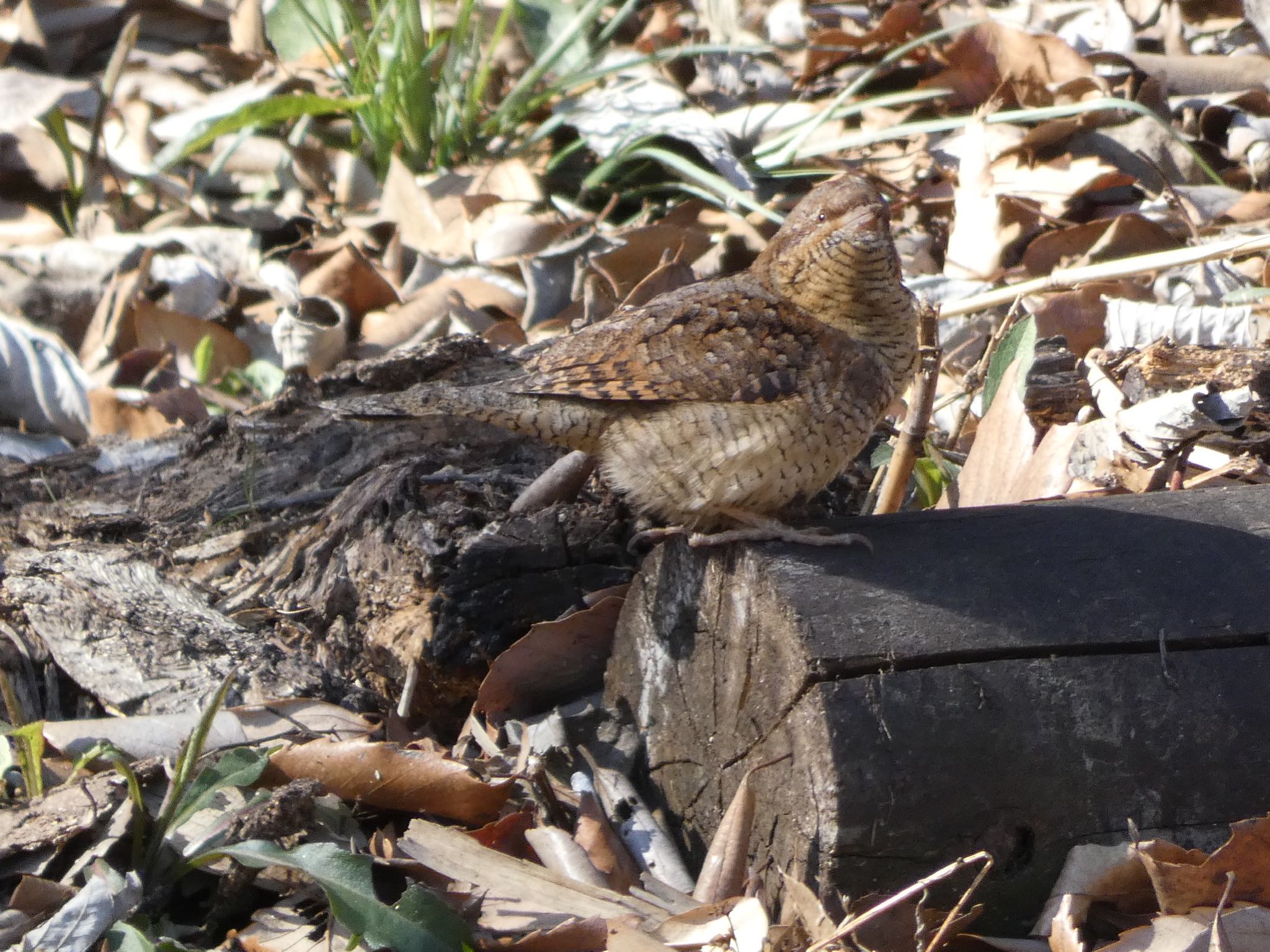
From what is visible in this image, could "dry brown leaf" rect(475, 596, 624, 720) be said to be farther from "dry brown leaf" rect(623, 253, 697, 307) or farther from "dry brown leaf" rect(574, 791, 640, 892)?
"dry brown leaf" rect(623, 253, 697, 307)

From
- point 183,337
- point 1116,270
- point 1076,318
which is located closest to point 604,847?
point 1116,270

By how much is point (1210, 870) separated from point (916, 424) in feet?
3.81

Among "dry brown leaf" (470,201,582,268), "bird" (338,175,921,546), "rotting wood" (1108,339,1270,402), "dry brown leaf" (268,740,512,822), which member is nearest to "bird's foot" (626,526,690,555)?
"bird" (338,175,921,546)

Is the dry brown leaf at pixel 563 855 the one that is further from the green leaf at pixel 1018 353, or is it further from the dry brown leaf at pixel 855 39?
the dry brown leaf at pixel 855 39

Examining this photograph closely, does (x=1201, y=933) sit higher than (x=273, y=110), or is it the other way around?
(x=273, y=110)

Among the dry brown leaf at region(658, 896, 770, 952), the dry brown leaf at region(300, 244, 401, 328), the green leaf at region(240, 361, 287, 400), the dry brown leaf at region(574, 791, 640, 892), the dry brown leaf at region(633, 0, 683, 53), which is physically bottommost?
the green leaf at region(240, 361, 287, 400)

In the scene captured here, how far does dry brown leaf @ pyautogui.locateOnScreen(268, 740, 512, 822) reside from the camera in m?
2.74

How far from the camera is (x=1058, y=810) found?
2.23m

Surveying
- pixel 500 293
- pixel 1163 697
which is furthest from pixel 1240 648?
pixel 500 293

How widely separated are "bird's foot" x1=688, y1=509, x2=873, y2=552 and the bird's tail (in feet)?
Result: 1.62

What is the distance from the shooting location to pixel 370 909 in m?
2.30

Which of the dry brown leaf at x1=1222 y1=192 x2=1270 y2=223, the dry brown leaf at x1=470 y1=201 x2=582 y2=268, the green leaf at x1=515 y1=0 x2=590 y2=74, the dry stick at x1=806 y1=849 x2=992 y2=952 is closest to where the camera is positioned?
the dry stick at x1=806 y1=849 x2=992 y2=952

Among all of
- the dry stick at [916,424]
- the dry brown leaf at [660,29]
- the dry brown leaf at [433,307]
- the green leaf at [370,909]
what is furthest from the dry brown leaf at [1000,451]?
the dry brown leaf at [660,29]

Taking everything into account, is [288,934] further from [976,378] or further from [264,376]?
[264,376]
